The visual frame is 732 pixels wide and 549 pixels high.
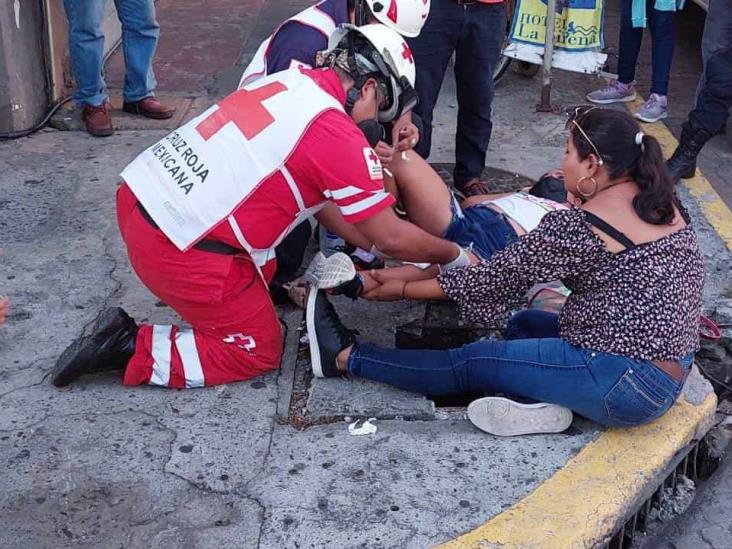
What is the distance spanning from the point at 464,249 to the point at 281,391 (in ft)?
3.01

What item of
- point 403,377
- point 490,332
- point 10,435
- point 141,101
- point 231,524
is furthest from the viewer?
point 141,101

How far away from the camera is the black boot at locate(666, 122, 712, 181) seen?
5.34 metres

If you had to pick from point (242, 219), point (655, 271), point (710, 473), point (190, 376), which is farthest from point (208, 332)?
point (710, 473)

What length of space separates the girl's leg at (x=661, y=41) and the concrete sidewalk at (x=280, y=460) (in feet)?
8.27

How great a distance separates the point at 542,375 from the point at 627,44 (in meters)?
3.80

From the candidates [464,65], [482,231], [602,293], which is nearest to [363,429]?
[602,293]

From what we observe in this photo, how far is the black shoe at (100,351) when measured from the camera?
3.32 metres

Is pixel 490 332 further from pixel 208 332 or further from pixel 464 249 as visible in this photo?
pixel 208 332

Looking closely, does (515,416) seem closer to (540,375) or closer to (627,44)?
(540,375)

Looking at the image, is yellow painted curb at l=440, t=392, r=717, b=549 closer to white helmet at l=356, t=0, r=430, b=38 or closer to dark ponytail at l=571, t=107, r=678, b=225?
dark ponytail at l=571, t=107, r=678, b=225

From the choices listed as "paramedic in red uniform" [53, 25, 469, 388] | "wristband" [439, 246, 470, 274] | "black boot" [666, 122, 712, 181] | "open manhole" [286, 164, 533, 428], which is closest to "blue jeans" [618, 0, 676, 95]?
"black boot" [666, 122, 712, 181]

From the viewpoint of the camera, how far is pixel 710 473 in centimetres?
347

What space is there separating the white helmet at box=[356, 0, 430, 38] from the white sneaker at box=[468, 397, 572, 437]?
4.79 feet

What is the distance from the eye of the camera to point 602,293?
9.97ft
